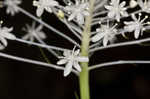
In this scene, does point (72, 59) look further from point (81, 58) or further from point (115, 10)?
point (115, 10)

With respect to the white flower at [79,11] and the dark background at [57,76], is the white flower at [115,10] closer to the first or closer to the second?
the white flower at [79,11]

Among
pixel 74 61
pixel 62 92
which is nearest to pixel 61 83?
pixel 62 92

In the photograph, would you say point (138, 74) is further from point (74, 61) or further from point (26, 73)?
point (74, 61)

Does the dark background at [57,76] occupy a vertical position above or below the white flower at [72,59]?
above

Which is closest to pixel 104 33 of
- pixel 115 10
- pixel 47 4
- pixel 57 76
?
pixel 115 10

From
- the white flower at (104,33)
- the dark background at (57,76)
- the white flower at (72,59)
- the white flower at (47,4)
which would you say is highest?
the dark background at (57,76)

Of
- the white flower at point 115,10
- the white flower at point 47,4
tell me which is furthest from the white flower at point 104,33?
the white flower at point 47,4
